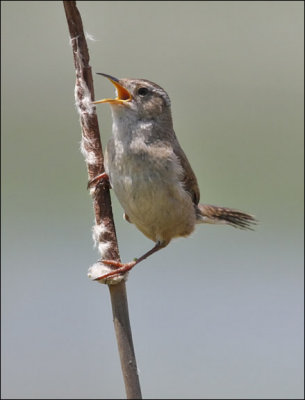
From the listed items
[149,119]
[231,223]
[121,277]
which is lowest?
[231,223]

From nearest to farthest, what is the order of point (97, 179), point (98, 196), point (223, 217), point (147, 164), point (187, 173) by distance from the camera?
point (98, 196) → point (97, 179) → point (147, 164) → point (187, 173) → point (223, 217)

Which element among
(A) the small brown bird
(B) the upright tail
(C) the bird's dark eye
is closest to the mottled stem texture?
(A) the small brown bird

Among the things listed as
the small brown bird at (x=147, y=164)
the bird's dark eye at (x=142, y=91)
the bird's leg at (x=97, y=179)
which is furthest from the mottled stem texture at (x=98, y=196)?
the bird's dark eye at (x=142, y=91)

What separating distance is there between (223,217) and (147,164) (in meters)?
0.96

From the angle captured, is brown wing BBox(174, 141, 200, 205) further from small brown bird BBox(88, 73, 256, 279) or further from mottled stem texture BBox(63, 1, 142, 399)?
mottled stem texture BBox(63, 1, 142, 399)

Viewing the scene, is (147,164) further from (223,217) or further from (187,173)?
(223,217)

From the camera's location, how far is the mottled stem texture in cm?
185

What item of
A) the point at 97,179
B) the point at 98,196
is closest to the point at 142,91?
the point at 97,179

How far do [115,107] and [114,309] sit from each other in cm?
107

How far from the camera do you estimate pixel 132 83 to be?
2789 millimetres

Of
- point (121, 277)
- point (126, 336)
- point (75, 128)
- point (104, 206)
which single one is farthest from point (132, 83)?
point (75, 128)

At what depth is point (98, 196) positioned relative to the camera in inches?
92.0

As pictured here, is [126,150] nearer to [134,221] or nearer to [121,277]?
[134,221]

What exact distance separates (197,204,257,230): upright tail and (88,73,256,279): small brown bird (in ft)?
1.12
